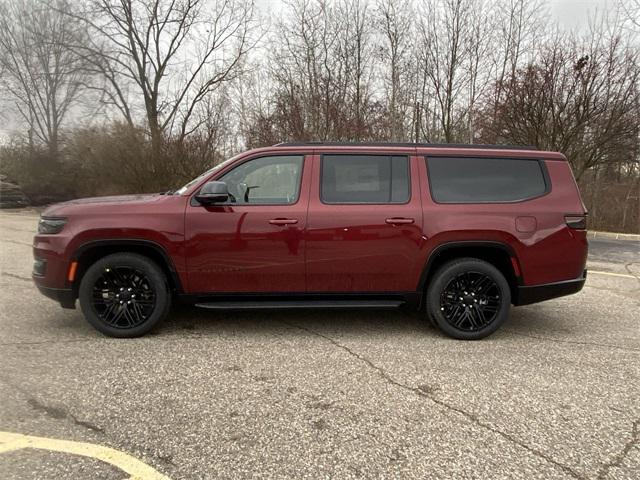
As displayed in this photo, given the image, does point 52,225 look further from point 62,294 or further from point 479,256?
point 479,256

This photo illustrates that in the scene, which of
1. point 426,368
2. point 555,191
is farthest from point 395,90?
point 426,368

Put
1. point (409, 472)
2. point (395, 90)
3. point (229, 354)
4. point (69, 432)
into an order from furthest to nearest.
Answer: point (395, 90) < point (229, 354) < point (69, 432) < point (409, 472)

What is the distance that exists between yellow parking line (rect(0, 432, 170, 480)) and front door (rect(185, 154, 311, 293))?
1922 millimetres

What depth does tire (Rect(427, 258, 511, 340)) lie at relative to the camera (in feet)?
14.8

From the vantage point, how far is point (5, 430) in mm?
2781

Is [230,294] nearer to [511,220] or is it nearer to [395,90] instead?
[511,220]

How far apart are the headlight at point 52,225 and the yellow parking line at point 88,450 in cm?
210

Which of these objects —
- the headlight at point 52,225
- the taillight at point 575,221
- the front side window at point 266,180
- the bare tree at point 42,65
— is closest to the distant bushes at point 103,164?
the bare tree at point 42,65

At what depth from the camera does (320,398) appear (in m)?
3.25

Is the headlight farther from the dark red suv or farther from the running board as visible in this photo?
the running board

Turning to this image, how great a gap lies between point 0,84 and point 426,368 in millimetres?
26516

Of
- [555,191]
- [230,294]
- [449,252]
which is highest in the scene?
[555,191]

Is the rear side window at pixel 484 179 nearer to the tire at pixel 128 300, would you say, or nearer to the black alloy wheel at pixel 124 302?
the tire at pixel 128 300

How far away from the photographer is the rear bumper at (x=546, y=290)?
179 inches
